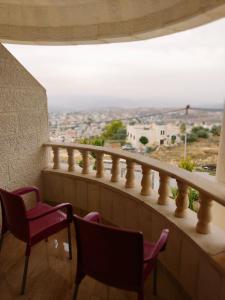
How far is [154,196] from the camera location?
2178 millimetres

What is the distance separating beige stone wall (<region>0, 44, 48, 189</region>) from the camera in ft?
7.57

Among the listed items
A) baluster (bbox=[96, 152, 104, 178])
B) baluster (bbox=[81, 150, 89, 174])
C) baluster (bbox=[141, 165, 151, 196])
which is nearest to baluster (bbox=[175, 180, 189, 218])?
baluster (bbox=[141, 165, 151, 196])

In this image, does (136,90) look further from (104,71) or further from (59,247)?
(59,247)

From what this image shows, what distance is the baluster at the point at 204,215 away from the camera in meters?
1.56

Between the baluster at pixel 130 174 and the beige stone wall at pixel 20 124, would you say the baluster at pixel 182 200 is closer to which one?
the baluster at pixel 130 174

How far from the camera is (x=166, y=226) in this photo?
1.84 meters

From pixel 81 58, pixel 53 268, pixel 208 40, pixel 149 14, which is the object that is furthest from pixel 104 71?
pixel 53 268

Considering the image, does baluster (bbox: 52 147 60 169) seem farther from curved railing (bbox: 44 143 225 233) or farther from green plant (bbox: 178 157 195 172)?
green plant (bbox: 178 157 195 172)

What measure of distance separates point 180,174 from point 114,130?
2.86m

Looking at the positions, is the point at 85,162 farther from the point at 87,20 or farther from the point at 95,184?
the point at 87,20

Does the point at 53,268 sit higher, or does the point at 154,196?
the point at 154,196

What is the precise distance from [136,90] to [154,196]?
125 inches

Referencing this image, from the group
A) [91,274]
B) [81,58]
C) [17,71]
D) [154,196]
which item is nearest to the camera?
[91,274]

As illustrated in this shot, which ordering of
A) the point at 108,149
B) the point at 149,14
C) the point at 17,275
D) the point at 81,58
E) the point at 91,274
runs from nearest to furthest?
1. the point at 91,274
2. the point at 17,275
3. the point at 108,149
4. the point at 149,14
5. the point at 81,58
